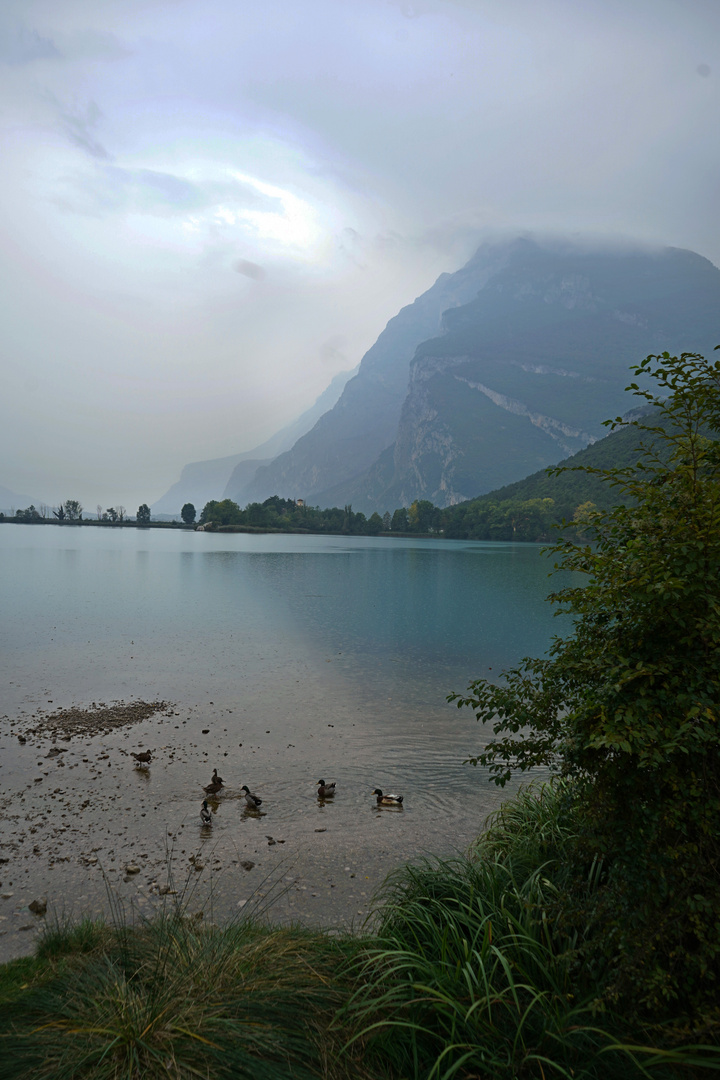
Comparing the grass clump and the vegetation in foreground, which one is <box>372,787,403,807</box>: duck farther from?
the grass clump

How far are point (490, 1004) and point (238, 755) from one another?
30.8 ft

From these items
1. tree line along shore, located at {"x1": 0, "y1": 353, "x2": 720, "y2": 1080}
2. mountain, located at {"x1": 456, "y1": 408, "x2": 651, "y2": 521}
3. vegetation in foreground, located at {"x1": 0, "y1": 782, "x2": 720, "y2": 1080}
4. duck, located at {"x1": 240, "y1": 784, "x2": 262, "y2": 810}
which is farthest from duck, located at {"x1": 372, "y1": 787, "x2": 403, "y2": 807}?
mountain, located at {"x1": 456, "y1": 408, "x2": 651, "y2": 521}

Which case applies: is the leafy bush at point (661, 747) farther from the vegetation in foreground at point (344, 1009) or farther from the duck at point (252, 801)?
the duck at point (252, 801)

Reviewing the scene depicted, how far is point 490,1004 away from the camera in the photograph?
3598 millimetres

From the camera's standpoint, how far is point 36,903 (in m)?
6.70

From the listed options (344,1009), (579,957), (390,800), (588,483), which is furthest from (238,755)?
(588,483)

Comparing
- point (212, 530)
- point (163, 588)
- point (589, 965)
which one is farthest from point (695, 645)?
point (212, 530)

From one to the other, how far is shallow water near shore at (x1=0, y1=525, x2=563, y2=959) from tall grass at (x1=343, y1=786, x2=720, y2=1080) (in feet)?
7.52

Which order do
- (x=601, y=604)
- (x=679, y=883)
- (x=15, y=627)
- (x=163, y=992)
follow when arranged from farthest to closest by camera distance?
(x=15, y=627) < (x=601, y=604) < (x=163, y=992) < (x=679, y=883)

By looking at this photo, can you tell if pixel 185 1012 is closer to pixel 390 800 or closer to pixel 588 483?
pixel 390 800

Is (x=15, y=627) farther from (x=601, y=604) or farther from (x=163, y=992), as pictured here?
(x=601, y=604)

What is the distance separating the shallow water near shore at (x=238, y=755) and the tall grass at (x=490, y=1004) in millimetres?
2293

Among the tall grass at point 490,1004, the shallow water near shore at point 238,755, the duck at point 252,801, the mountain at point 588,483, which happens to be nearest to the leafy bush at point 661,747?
the tall grass at point 490,1004

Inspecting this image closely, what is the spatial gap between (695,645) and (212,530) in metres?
198
